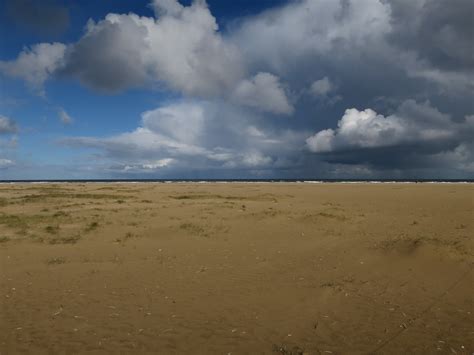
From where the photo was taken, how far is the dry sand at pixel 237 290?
25.4 ft

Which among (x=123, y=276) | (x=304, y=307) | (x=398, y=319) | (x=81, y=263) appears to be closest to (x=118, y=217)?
(x=81, y=263)

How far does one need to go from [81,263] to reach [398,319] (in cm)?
1111

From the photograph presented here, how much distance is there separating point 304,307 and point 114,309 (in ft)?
16.2

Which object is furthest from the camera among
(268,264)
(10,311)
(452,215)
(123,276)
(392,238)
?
(452,215)

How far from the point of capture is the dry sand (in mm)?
7742

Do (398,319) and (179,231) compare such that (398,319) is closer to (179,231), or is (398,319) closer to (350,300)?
(350,300)

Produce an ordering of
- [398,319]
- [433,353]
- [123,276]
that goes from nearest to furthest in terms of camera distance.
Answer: [433,353] → [398,319] → [123,276]

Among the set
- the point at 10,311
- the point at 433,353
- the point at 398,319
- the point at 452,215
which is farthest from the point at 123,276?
the point at 452,215

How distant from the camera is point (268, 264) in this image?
1371 cm

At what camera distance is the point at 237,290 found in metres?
10.9

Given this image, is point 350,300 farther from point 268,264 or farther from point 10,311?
point 10,311

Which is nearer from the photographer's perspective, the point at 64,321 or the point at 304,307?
the point at 64,321

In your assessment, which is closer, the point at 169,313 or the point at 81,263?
the point at 169,313

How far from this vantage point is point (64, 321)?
877cm
